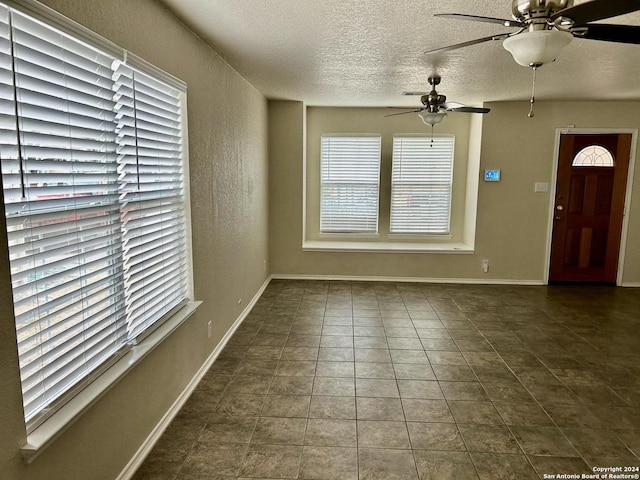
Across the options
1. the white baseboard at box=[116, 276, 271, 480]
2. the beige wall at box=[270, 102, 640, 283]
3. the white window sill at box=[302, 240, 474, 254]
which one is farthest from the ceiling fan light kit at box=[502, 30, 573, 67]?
the white window sill at box=[302, 240, 474, 254]

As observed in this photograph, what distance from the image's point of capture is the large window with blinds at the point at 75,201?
1361 mm

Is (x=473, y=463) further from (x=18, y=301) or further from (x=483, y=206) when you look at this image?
(x=483, y=206)

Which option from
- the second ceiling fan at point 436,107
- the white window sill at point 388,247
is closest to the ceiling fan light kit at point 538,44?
the second ceiling fan at point 436,107

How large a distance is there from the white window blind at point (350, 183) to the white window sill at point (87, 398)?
13.2ft

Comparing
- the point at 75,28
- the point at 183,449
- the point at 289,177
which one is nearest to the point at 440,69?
the point at 289,177

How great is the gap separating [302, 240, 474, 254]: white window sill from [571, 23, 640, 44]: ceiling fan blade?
410 cm

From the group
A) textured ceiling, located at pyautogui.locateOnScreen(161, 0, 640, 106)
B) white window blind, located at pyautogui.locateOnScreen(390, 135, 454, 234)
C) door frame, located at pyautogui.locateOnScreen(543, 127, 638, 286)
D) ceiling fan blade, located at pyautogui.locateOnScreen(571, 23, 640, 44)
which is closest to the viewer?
ceiling fan blade, located at pyautogui.locateOnScreen(571, 23, 640, 44)

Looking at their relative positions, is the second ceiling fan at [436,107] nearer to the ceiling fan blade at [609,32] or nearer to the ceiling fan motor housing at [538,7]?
the ceiling fan blade at [609,32]

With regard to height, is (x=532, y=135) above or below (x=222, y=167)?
above

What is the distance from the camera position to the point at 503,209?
5633 mm

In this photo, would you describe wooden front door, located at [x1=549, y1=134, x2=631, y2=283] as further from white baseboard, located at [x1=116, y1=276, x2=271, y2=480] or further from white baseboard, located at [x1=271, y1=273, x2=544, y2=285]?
white baseboard, located at [x1=116, y1=276, x2=271, y2=480]

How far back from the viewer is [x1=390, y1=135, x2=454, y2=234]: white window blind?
6082 mm

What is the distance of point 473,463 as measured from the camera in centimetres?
216

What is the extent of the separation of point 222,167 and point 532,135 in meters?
4.25
